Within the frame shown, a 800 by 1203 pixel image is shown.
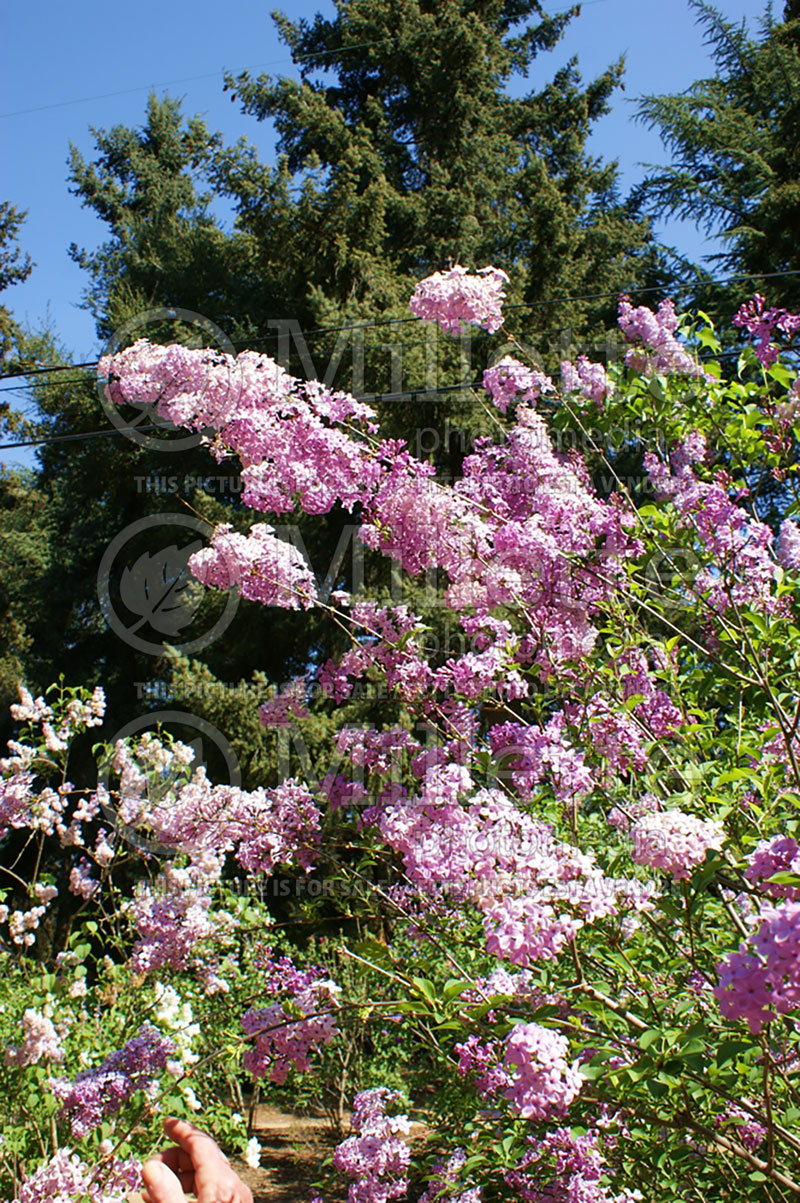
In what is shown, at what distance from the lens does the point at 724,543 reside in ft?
7.45

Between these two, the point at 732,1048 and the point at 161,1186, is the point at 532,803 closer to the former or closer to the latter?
the point at 732,1048

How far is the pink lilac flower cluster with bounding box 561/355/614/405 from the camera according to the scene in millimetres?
2854

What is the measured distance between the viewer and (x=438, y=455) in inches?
452

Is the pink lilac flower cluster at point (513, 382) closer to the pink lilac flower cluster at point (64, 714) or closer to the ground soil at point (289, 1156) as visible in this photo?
the pink lilac flower cluster at point (64, 714)

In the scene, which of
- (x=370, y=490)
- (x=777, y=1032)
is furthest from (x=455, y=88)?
(x=777, y=1032)

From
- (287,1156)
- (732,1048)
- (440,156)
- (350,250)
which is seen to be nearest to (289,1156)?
(287,1156)

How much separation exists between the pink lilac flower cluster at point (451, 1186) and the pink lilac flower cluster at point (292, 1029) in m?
0.43

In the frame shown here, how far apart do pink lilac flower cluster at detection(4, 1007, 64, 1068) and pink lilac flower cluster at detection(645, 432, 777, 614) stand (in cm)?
232

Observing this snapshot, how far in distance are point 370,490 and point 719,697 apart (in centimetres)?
121

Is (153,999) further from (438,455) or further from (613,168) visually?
(613,168)

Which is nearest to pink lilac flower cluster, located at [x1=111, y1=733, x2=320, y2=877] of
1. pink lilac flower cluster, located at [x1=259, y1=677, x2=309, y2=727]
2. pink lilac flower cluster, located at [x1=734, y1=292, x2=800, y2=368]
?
pink lilac flower cluster, located at [x1=259, y1=677, x2=309, y2=727]
